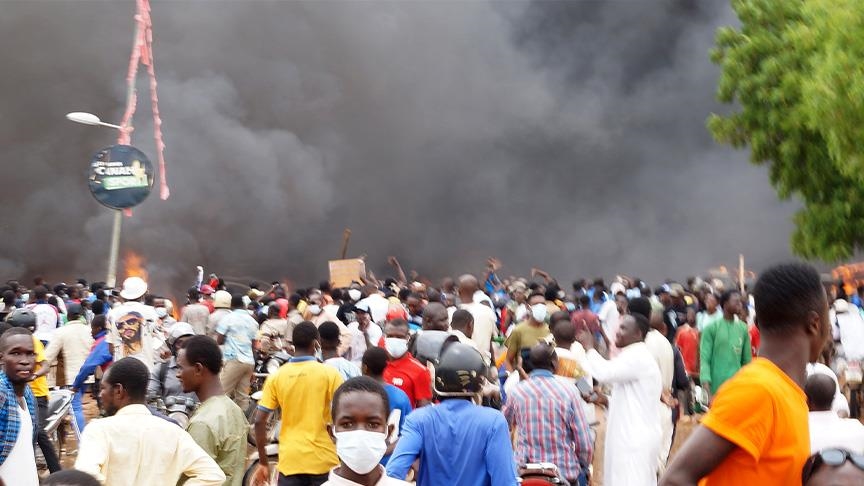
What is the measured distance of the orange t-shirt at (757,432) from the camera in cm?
240

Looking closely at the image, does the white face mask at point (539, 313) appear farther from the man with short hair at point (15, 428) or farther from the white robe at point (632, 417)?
the man with short hair at point (15, 428)

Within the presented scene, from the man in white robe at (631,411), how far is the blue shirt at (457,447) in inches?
89.8

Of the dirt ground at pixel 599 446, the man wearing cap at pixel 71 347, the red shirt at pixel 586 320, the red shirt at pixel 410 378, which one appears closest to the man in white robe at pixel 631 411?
the red shirt at pixel 410 378

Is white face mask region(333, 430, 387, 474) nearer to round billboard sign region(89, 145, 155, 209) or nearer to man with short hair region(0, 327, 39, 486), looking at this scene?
man with short hair region(0, 327, 39, 486)

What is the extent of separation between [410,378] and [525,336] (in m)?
1.83

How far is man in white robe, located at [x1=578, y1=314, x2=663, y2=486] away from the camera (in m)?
6.14

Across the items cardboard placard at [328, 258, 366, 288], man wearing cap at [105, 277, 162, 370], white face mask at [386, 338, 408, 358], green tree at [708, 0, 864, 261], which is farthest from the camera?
green tree at [708, 0, 864, 261]

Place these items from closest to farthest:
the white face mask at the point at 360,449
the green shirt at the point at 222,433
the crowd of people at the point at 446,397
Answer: the crowd of people at the point at 446,397, the white face mask at the point at 360,449, the green shirt at the point at 222,433

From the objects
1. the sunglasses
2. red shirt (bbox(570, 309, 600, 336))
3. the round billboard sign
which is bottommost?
the sunglasses

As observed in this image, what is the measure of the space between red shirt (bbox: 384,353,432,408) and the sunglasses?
13.7ft

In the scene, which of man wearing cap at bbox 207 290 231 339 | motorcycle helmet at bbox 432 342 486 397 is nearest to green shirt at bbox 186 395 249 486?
motorcycle helmet at bbox 432 342 486 397

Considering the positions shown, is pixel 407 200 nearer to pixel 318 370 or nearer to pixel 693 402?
pixel 693 402

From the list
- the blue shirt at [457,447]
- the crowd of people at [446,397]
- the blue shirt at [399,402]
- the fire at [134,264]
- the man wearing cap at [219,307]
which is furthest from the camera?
the fire at [134,264]

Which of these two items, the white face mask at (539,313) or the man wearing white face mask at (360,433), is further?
the white face mask at (539,313)
